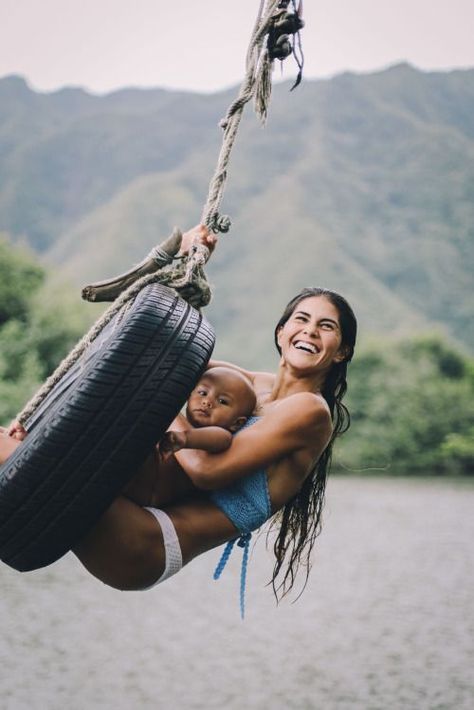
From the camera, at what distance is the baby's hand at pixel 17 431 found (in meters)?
1.98

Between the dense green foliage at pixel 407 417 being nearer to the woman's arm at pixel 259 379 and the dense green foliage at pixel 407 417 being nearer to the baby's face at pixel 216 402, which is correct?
the woman's arm at pixel 259 379

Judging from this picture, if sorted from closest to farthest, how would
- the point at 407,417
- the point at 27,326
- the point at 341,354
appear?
1. the point at 341,354
2. the point at 27,326
3. the point at 407,417

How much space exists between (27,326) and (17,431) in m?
16.2

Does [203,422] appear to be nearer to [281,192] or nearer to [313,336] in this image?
[313,336]

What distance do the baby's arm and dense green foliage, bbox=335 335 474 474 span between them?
20702 millimetres

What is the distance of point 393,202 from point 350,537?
5148 cm

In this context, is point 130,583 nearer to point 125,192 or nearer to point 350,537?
point 350,537

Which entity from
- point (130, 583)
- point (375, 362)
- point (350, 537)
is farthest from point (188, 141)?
point (130, 583)

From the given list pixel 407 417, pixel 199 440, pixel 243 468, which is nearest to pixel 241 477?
pixel 243 468

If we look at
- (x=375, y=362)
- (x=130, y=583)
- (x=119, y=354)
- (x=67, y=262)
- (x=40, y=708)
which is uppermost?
(x=119, y=354)

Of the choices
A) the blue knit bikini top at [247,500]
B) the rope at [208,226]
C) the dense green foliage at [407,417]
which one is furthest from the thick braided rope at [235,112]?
the dense green foliage at [407,417]

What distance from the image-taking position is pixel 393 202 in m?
65.6

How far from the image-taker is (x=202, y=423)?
1.90 m

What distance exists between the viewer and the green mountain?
54.1 meters
